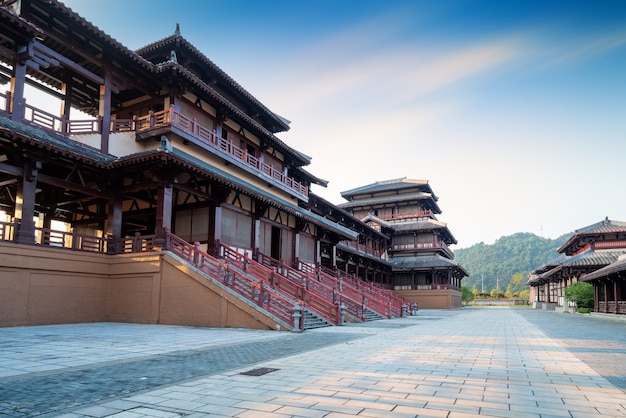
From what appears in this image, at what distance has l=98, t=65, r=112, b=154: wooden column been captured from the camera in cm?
1725

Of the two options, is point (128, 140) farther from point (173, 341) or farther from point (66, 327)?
point (173, 341)

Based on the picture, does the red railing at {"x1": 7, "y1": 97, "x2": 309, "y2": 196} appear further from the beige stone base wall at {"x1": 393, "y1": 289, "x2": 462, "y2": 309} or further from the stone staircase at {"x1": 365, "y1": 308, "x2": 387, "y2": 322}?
the beige stone base wall at {"x1": 393, "y1": 289, "x2": 462, "y2": 309}

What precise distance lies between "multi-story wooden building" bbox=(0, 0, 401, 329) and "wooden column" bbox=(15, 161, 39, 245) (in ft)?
0.14

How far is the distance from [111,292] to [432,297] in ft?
111

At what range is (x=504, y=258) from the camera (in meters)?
142

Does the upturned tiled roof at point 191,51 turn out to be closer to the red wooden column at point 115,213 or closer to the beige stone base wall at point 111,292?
the red wooden column at point 115,213

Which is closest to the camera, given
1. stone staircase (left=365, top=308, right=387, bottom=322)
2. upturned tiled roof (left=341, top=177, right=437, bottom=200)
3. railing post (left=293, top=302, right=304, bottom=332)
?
railing post (left=293, top=302, right=304, bottom=332)

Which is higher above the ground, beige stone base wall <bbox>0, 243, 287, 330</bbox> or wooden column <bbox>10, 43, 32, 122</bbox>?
wooden column <bbox>10, 43, 32, 122</bbox>

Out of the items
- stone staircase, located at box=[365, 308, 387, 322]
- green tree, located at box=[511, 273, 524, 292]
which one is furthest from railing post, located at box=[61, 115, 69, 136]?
green tree, located at box=[511, 273, 524, 292]

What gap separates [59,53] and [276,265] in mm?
13517

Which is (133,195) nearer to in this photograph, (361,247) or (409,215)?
(361,247)

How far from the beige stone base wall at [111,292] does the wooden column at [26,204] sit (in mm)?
473

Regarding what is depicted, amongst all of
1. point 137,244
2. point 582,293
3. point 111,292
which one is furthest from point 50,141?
point 582,293

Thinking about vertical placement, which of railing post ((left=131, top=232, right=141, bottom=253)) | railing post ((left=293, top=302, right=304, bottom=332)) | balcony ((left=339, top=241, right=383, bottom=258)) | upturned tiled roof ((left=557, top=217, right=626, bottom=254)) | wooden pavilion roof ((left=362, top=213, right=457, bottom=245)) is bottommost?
railing post ((left=293, top=302, right=304, bottom=332))
